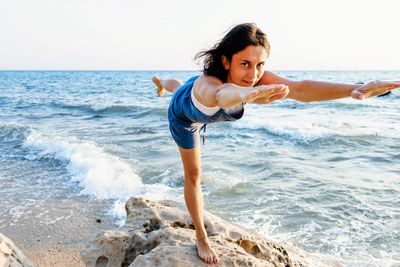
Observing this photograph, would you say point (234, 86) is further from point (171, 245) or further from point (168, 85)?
point (168, 85)

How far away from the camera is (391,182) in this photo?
24.4 feet

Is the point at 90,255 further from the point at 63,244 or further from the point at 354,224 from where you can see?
the point at 354,224

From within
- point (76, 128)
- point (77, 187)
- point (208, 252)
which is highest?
point (208, 252)

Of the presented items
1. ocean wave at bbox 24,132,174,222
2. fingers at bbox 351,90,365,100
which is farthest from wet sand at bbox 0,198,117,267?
fingers at bbox 351,90,365,100

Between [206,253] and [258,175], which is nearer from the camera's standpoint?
[206,253]

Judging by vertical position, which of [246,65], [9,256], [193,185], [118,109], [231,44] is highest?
[231,44]

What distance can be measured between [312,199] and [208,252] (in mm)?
3945

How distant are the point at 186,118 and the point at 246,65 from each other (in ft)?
2.56

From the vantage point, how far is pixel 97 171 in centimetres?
788

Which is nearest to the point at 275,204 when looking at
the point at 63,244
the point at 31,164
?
the point at 63,244

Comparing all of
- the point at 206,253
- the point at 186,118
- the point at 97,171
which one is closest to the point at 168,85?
the point at 186,118

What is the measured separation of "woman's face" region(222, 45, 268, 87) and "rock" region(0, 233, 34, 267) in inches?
89.4

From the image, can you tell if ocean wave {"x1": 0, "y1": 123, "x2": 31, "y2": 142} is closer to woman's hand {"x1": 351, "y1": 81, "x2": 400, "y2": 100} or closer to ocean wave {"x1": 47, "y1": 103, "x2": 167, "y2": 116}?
ocean wave {"x1": 47, "y1": 103, "x2": 167, "y2": 116}

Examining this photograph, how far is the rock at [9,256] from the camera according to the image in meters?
3.26
